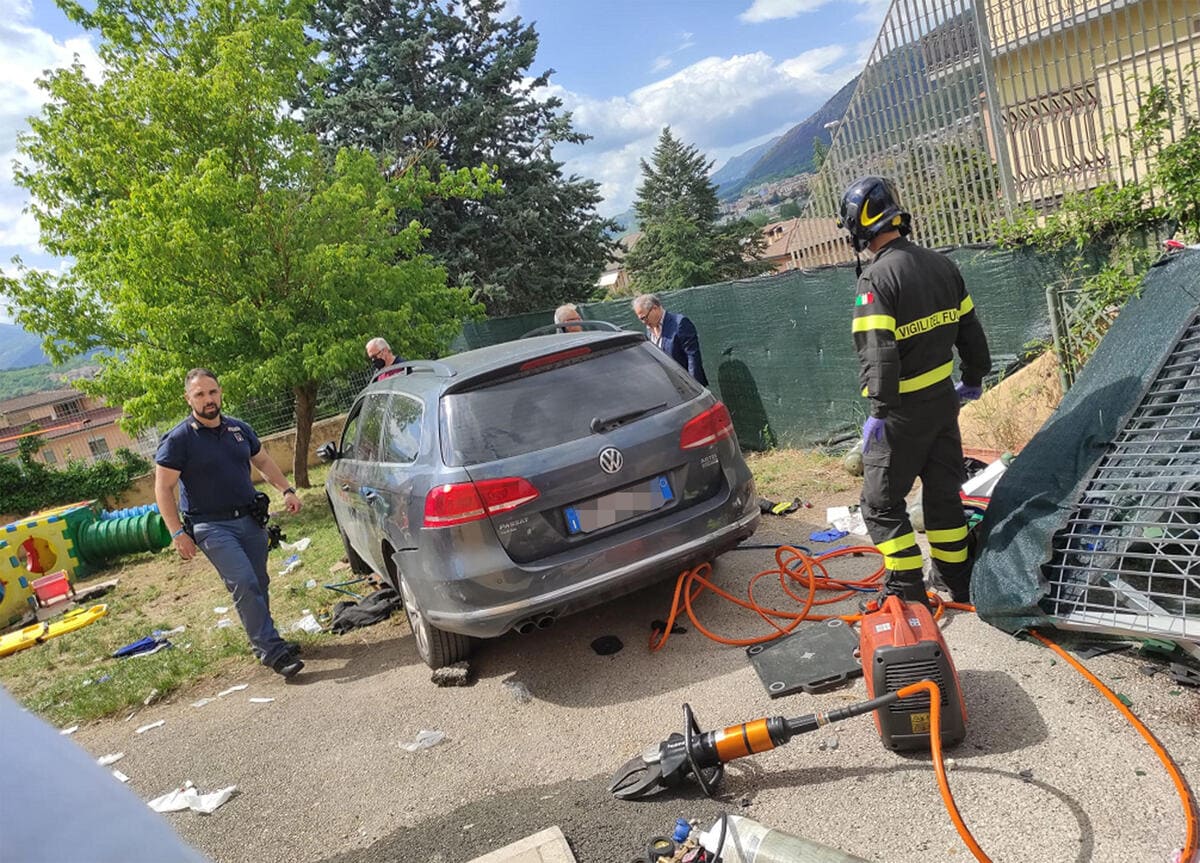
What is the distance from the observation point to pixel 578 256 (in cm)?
2367

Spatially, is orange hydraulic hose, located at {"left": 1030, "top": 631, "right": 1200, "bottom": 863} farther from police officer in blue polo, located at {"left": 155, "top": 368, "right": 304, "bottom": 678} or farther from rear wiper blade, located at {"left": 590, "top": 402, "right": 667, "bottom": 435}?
police officer in blue polo, located at {"left": 155, "top": 368, "right": 304, "bottom": 678}

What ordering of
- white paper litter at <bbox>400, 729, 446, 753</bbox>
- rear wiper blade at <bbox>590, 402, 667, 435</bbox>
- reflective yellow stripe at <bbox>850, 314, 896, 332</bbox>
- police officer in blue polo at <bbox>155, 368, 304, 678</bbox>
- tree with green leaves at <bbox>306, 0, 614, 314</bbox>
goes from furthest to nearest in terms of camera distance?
tree with green leaves at <bbox>306, 0, 614, 314</bbox> → police officer in blue polo at <bbox>155, 368, 304, 678</bbox> → rear wiper blade at <bbox>590, 402, 667, 435</bbox> → white paper litter at <bbox>400, 729, 446, 753</bbox> → reflective yellow stripe at <bbox>850, 314, 896, 332</bbox>

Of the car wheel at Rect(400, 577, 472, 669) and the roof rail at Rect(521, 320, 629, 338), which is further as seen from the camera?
the roof rail at Rect(521, 320, 629, 338)

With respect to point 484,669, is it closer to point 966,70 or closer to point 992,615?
point 992,615

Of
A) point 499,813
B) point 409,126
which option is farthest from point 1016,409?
point 409,126

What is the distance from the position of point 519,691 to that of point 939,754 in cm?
215

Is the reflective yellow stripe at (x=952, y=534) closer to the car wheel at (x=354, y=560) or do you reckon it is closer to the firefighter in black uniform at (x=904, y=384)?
the firefighter in black uniform at (x=904, y=384)

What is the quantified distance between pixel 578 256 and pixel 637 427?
20312mm

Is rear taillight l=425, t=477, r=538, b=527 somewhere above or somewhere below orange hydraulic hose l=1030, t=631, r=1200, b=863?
above

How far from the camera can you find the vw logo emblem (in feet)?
12.8

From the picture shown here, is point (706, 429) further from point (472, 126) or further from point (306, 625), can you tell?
point (472, 126)

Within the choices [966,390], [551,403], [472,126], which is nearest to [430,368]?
[551,403]

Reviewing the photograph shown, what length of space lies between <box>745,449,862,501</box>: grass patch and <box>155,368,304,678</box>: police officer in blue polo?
12.7 ft

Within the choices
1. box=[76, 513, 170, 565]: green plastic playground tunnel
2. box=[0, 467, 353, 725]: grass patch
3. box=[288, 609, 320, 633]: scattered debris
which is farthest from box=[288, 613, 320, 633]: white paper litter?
box=[76, 513, 170, 565]: green plastic playground tunnel
